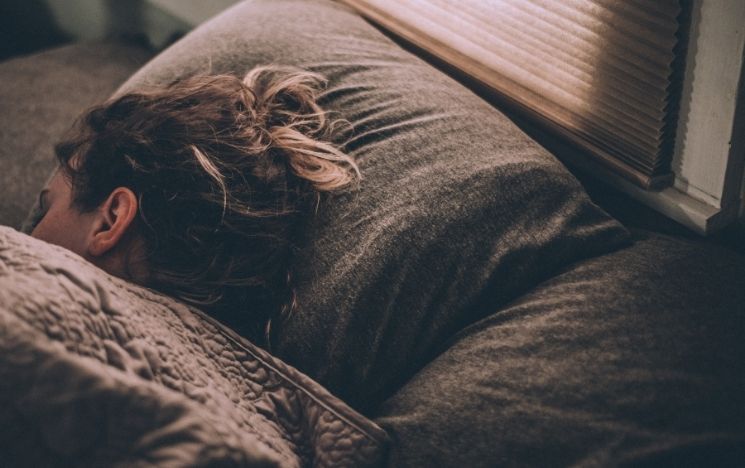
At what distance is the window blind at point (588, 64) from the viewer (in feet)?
2.74

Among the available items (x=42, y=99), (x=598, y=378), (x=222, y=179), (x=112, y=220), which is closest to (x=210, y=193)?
(x=222, y=179)

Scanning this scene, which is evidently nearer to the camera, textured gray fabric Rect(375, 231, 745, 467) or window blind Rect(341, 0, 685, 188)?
textured gray fabric Rect(375, 231, 745, 467)

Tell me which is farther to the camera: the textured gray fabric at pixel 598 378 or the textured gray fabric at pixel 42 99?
the textured gray fabric at pixel 42 99

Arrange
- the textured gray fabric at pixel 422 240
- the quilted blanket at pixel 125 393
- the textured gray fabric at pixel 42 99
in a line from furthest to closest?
the textured gray fabric at pixel 42 99, the textured gray fabric at pixel 422 240, the quilted blanket at pixel 125 393

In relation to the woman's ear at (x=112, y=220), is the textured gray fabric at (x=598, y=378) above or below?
below

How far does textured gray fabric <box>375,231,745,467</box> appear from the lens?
610 millimetres

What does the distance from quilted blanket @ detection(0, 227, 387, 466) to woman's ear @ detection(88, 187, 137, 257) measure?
0.15 meters

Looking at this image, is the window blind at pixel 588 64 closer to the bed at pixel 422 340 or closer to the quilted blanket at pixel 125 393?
the bed at pixel 422 340

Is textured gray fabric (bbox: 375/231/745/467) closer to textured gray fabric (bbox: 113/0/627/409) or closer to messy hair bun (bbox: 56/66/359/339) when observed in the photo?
textured gray fabric (bbox: 113/0/627/409)

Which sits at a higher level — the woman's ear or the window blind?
the window blind

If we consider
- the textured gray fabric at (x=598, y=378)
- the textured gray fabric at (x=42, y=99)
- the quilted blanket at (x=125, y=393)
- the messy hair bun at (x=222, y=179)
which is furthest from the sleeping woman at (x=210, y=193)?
the textured gray fabric at (x=42, y=99)

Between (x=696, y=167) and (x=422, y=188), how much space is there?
377 mm

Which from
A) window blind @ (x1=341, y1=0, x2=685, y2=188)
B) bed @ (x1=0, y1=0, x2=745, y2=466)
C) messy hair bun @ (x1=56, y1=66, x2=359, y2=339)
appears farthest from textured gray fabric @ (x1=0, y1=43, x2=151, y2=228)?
window blind @ (x1=341, y1=0, x2=685, y2=188)

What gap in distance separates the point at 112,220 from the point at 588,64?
653 mm
